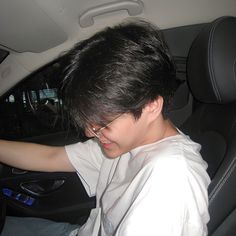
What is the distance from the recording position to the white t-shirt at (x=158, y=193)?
2.64 ft

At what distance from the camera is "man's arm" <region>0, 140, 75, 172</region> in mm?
1218

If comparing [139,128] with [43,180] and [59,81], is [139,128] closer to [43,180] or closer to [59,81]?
[59,81]

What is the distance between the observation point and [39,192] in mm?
1573

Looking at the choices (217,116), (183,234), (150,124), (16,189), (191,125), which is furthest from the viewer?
(16,189)

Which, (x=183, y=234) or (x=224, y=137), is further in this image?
(x=224, y=137)

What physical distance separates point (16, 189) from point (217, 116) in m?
0.95

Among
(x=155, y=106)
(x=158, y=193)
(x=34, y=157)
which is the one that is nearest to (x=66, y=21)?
(x=34, y=157)

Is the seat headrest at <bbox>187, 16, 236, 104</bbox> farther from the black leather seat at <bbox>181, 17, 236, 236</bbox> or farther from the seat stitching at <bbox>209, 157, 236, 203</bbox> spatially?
the seat stitching at <bbox>209, 157, 236, 203</bbox>

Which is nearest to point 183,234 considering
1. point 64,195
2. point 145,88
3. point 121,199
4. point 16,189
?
point 121,199

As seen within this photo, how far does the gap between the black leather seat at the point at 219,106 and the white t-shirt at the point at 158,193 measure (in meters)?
0.07

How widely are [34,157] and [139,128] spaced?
19.8 inches

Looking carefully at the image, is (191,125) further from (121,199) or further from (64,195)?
(64,195)

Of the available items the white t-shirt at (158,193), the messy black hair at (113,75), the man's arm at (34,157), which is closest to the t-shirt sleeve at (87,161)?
the man's arm at (34,157)

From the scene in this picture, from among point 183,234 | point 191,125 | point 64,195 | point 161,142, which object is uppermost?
point 161,142
